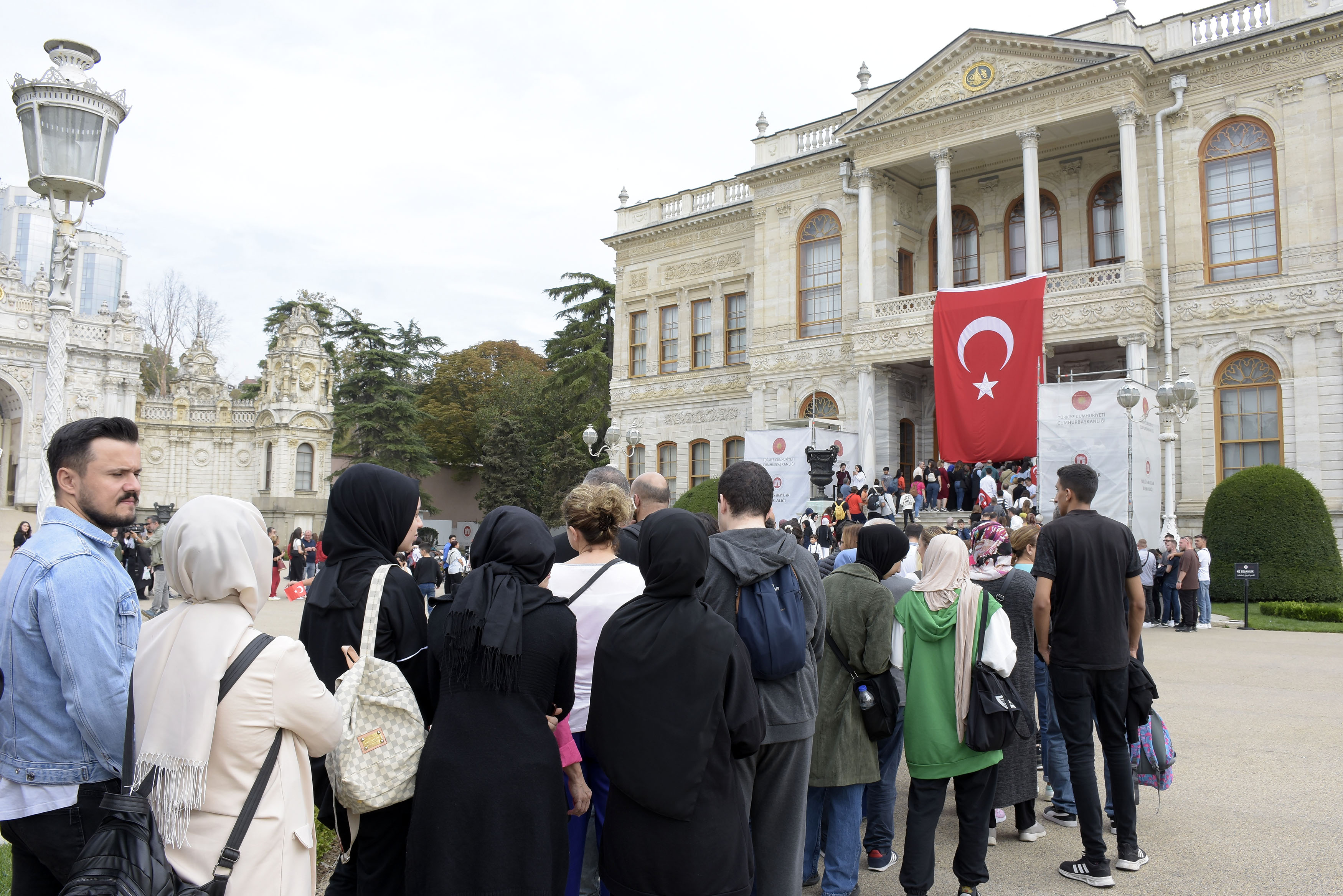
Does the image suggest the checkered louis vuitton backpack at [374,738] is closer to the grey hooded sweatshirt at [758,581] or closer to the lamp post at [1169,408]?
the grey hooded sweatshirt at [758,581]

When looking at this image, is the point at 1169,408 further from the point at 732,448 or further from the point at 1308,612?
the point at 732,448

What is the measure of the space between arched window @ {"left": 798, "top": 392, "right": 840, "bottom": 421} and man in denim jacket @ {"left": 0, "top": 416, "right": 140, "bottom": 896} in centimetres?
2510

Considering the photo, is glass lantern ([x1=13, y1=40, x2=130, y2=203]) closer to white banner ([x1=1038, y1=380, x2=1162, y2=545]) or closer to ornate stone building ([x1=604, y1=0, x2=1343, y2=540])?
white banner ([x1=1038, y1=380, x2=1162, y2=545])

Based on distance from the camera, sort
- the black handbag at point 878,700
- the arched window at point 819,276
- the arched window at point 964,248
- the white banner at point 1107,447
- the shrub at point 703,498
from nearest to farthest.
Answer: the black handbag at point 878,700, the white banner at point 1107,447, the shrub at point 703,498, the arched window at point 964,248, the arched window at point 819,276

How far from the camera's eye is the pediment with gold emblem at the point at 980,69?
22594mm

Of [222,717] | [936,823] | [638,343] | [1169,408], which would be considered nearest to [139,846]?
[222,717]

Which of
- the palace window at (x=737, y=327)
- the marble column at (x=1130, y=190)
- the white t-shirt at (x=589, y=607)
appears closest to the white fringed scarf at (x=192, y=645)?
the white t-shirt at (x=589, y=607)

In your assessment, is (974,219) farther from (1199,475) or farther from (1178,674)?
(1178,674)

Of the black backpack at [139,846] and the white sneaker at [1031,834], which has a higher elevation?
the black backpack at [139,846]

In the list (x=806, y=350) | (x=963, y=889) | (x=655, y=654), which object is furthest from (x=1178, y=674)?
(x=806, y=350)

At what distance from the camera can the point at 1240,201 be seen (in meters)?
21.9

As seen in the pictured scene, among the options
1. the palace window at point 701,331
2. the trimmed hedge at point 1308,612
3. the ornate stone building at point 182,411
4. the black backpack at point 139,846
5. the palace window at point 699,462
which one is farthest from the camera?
the ornate stone building at point 182,411

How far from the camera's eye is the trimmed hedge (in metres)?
14.8

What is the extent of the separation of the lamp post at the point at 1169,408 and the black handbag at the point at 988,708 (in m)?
13.4
